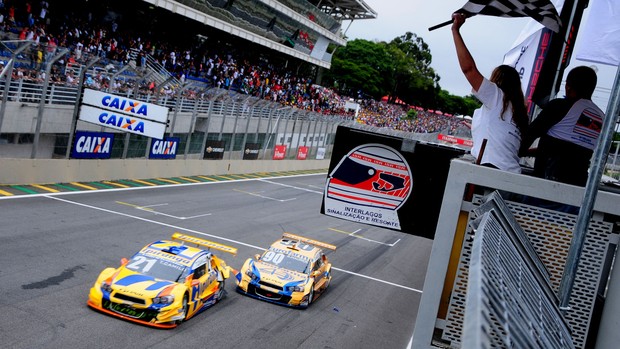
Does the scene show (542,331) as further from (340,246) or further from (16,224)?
(340,246)

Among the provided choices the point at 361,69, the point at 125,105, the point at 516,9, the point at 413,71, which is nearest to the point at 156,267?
the point at 516,9

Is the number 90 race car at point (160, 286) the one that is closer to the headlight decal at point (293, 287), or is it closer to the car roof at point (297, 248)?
the headlight decal at point (293, 287)

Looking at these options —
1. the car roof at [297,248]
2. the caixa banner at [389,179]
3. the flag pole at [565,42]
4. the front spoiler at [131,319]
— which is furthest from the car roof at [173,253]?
the flag pole at [565,42]

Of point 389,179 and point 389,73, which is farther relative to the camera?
point 389,73

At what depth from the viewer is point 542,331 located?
2.97 m

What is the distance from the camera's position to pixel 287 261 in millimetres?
17281

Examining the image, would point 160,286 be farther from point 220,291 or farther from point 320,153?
point 320,153

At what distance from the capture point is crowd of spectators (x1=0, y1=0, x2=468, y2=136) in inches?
965

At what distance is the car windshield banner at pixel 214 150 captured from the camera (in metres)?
37.1

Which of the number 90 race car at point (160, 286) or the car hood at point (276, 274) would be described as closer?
the number 90 race car at point (160, 286)

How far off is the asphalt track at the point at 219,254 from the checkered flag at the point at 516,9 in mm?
8169

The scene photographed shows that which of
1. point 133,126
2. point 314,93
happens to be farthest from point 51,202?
point 314,93

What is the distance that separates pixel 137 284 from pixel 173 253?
4.69ft

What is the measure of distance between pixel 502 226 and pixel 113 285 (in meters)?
10.2
